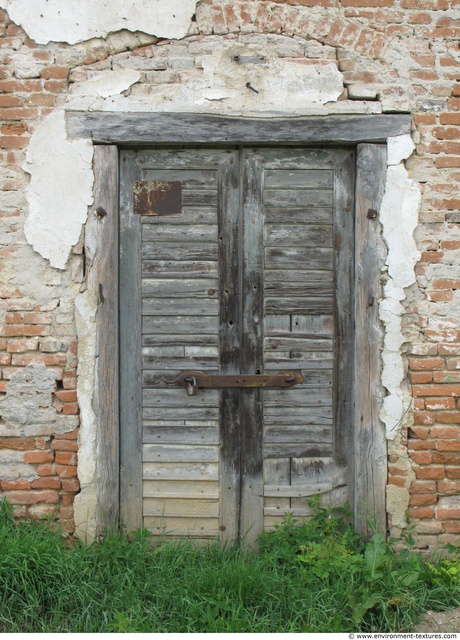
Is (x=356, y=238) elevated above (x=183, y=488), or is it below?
above

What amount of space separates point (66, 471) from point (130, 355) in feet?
2.44

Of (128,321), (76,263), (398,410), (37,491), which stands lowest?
(37,491)

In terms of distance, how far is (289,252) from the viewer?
3.44 m

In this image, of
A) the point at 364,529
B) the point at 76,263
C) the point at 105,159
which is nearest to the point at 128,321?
the point at 76,263

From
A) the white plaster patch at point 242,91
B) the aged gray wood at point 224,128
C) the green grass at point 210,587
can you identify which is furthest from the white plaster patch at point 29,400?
the white plaster patch at point 242,91

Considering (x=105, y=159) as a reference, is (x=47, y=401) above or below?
below

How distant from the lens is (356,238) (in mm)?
3377

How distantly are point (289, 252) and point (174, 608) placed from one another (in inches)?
77.4

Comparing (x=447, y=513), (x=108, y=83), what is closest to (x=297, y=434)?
(x=447, y=513)

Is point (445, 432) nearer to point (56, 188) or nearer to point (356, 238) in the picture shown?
point (356, 238)

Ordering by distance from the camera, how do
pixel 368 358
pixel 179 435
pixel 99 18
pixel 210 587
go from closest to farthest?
pixel 210 587 < pixel 99 18 < pixel 368 358 < pixel 179 435

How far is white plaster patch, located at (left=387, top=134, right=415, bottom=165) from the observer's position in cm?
329

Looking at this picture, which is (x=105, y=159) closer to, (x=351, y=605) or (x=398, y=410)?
(x=398, y=410)

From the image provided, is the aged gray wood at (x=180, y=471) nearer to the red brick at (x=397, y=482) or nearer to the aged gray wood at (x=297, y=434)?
the aged gray wood at (x=297, y=434)
